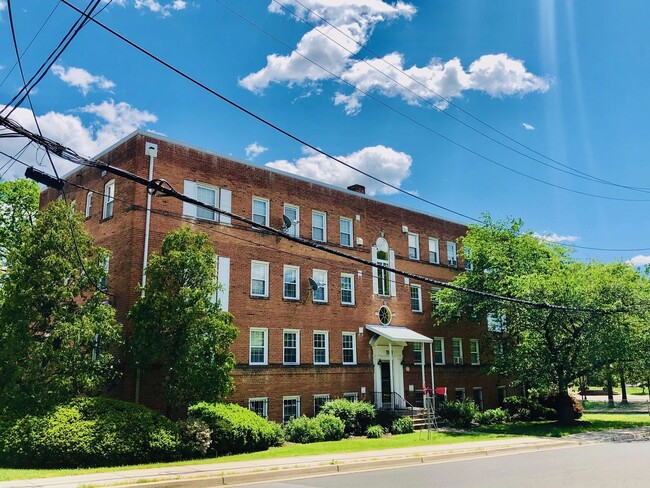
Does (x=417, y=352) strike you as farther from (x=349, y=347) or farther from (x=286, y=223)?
(x=286, y=223)

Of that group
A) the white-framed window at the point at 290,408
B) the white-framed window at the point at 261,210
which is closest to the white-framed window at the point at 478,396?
the white-framed window at the point at 290,408

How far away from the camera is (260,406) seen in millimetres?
24156

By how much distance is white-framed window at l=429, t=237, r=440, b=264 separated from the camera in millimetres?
34656

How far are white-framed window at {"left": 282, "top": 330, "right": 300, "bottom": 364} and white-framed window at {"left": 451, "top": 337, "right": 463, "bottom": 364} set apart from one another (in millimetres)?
12546

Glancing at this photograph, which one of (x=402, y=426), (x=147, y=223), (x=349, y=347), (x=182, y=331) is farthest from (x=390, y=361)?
(x=147, y=223)

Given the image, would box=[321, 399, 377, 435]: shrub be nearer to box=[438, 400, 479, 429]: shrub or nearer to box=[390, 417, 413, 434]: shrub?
box=[390, 417, 413, 434]: shrub

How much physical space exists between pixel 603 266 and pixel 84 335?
2469 cm

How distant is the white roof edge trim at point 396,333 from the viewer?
93.2 ft

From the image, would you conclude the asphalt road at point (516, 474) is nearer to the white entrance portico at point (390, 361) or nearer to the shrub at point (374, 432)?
the shrub at point (374, 432)

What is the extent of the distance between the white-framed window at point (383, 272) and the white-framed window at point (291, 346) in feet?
20.3

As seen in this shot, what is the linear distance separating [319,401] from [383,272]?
27.3 ft

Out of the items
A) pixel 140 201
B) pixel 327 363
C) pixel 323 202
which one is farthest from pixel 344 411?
pixel 140 201

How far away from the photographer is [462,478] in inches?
520

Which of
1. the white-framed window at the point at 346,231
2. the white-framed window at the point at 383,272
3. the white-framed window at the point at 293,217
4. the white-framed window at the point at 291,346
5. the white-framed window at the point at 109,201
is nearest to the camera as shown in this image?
the white-framed window at the point at 109,201
